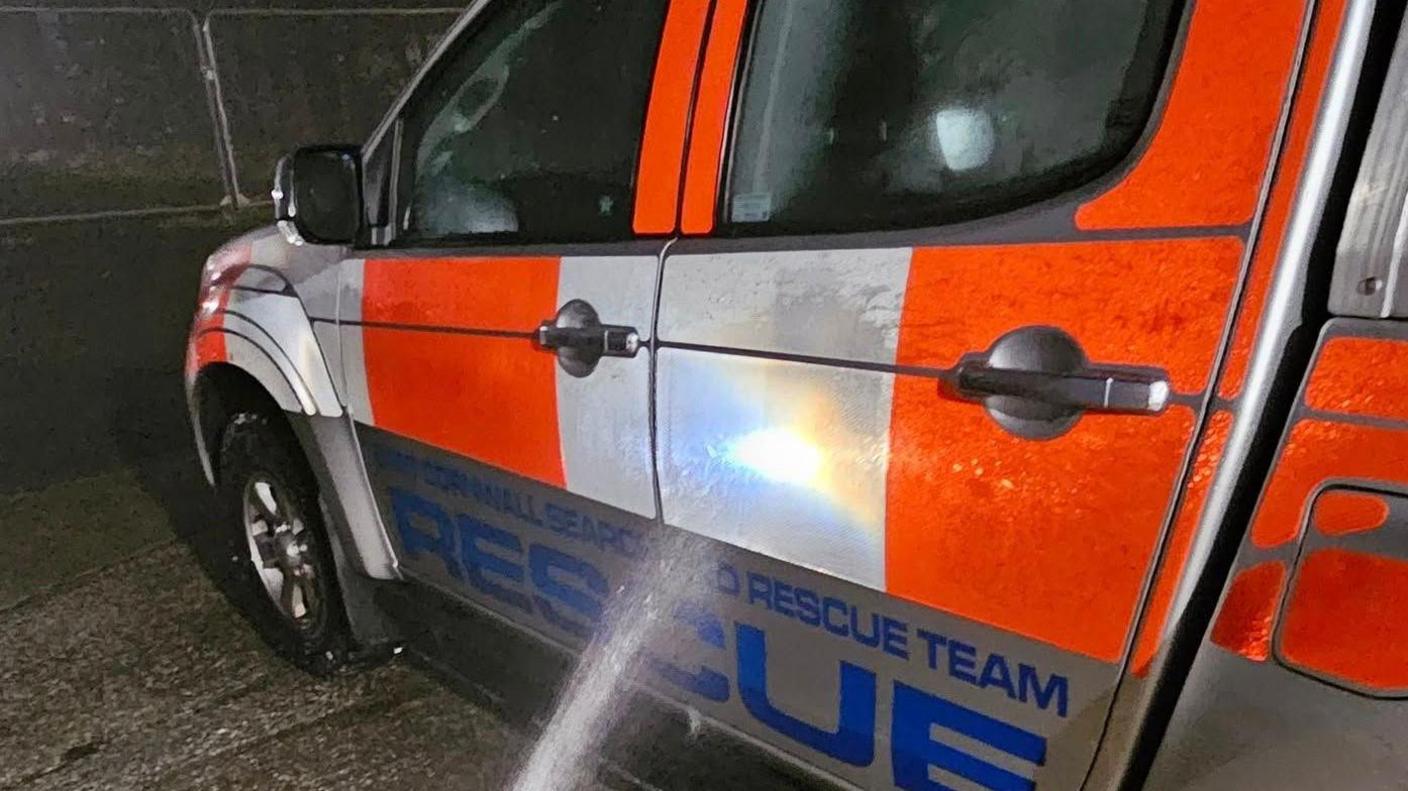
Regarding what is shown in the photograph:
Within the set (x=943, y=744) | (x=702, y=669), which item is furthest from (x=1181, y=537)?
(x=702, y=669)

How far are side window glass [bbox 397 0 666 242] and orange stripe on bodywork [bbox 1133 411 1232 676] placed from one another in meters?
0.96

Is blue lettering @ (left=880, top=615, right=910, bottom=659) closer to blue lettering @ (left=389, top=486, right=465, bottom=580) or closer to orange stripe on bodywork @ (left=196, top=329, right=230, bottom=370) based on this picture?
blue lettering @ (left=389, top=486, right=465, bottom=580)

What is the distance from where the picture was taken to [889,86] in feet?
5.06

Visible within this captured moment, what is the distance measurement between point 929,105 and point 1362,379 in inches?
24.9

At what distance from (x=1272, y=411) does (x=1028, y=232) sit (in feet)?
1.05

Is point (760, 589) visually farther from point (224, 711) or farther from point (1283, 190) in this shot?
point (224, 711)

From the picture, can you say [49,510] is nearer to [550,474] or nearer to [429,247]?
[429,247]

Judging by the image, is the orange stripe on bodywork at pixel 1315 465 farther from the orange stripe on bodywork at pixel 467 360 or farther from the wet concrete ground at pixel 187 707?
the wet concrete ground at pixel 187 707

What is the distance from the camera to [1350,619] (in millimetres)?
1101

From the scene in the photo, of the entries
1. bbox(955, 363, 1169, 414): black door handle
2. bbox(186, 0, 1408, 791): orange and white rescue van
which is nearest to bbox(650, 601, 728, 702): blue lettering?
bbox(186, 0, 1408, 791): orange and white rescue van

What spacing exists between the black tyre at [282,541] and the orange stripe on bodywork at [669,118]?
130 centimetres

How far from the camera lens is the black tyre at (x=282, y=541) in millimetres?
2750

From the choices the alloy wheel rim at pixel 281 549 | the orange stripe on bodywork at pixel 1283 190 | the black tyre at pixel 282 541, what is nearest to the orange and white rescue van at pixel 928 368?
the orange stripe on bodywork at pixel 1283 190

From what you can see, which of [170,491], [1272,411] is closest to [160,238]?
[170,491]
